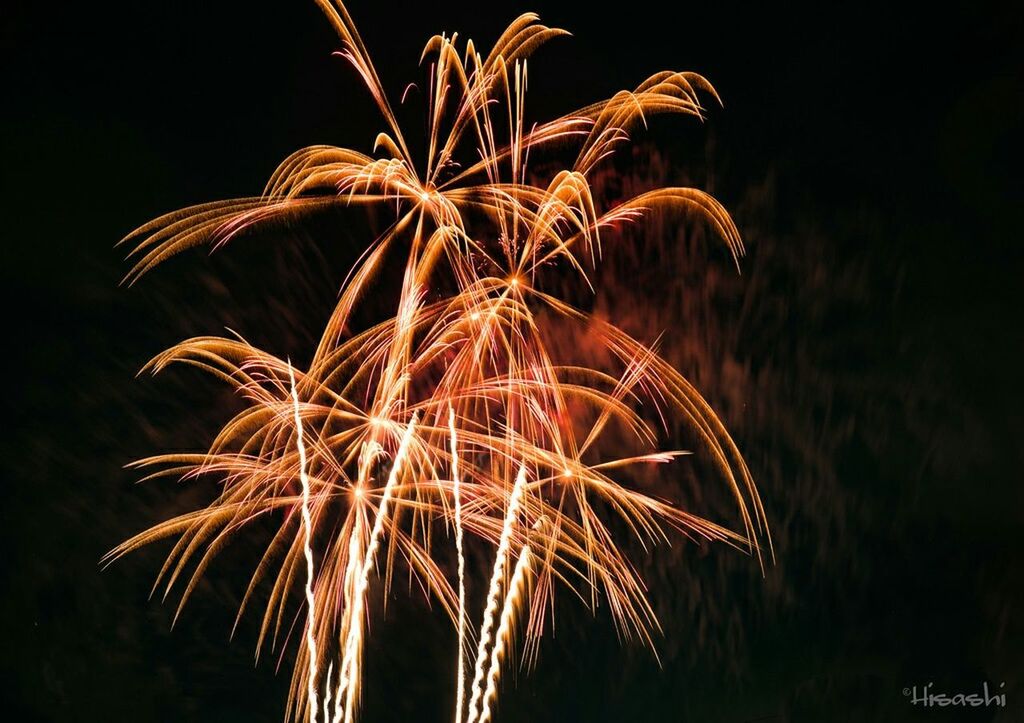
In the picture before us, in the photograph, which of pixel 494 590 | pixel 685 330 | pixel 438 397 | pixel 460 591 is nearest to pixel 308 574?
pixel 460 591

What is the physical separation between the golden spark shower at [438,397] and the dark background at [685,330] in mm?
68

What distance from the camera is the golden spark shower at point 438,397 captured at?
8.73 feet

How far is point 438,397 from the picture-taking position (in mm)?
2662

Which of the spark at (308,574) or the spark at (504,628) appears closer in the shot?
the spark at (308,574)

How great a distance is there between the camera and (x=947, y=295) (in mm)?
3246

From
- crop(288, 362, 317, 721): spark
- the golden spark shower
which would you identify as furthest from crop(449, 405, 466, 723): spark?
crop(288, 362, 317, 721): spark

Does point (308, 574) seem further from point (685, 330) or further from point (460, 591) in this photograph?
point (685, 330)

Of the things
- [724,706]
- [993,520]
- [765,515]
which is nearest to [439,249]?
[765,515]

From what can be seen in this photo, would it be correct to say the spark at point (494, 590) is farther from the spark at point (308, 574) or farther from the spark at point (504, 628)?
the spark at point (308, 574)

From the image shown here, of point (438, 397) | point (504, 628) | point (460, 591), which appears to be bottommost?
point (504, 628)

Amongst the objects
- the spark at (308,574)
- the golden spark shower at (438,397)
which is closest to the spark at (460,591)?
the golden spark shower at (438,397)

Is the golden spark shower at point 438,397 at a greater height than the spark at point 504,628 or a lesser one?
greater

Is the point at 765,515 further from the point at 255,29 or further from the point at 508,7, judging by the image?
the point at 255,29

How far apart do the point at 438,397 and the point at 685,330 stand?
0.88m
